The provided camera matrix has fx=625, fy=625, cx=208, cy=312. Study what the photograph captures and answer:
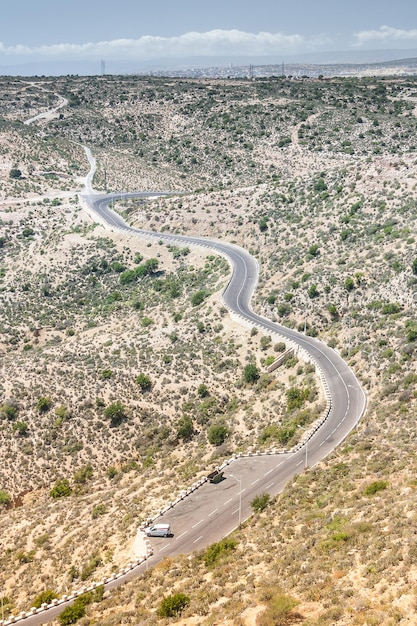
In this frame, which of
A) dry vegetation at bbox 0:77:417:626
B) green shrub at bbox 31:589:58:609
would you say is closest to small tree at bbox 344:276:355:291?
dry vegetation at bbox 0:77:417:626

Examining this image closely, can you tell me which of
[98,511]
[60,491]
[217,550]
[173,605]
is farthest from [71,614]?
[60,491]

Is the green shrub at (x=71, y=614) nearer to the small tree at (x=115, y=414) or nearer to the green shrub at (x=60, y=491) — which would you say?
the green shrub at (x=60, y=491)

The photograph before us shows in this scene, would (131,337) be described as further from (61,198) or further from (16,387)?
(61,198)

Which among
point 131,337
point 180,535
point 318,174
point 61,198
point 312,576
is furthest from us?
point 61,198

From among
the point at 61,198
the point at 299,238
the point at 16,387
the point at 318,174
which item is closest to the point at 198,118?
the point at 61,198

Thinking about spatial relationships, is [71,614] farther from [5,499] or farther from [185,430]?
[185,430]

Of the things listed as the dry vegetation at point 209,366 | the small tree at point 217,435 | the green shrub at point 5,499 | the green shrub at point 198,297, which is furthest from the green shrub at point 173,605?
the green shrub at point 198,297

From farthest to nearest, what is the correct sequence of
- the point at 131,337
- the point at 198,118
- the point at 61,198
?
the point at 198,118
the point at 61,198
the point at 131,337
